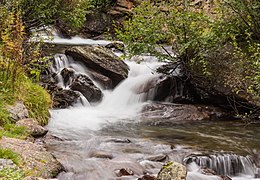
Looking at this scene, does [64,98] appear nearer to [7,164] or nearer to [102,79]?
[102,79]

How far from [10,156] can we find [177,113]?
7.51 m

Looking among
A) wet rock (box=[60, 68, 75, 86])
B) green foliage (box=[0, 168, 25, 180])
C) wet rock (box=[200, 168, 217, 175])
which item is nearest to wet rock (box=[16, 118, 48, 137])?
green foliage (box=[0, 168, 25, 180])

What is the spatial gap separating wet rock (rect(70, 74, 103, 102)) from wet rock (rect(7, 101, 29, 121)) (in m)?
4.32

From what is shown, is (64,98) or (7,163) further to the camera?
(64,98)

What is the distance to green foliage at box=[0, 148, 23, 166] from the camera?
466 centimetres

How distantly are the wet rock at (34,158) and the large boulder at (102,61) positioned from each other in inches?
307

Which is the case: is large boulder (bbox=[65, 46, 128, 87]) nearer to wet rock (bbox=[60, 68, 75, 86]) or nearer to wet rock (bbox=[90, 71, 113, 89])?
wet rock (bbox=[90, 71, 113, 89])

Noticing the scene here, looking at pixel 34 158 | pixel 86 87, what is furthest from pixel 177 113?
pixel 34 158

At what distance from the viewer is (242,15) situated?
1012 centimetres

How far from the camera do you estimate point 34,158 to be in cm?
523


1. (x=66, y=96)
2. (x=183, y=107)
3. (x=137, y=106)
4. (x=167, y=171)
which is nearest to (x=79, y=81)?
(x=66, y=96)

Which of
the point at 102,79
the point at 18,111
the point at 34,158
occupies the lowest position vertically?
the point at 34,158

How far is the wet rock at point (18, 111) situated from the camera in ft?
23.6

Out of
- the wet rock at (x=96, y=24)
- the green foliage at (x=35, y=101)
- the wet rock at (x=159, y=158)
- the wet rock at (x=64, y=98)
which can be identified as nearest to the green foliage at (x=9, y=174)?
the wet rock at (x=159, y=158)
